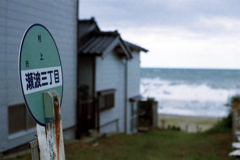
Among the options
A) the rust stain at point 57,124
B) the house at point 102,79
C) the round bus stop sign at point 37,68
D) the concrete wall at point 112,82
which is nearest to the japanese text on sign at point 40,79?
the round bus stop sign at point 37,68

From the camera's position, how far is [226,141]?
8.73 metres

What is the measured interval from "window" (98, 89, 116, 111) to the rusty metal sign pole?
8.55 meters

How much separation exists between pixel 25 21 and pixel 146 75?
4679cm

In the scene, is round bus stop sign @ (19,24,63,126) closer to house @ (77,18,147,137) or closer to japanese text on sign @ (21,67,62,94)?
japanese text on sign @ (21,67,62,94)

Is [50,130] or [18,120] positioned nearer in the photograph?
[50,130]

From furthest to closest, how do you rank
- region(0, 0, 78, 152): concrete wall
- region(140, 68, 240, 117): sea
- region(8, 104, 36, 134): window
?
region(140, 68, 240, 117): sea < region(8, 104, 36, 134): window < region(0, 0, 78, 152): concrete wall

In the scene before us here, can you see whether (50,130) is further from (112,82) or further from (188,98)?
(188,98)

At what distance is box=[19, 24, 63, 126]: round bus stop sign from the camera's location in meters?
1.02

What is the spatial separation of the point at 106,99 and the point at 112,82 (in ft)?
3.87

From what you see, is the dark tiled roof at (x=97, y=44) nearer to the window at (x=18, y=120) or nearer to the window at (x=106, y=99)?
the window at (x=106, y=99)

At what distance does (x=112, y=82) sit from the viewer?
36.9ft

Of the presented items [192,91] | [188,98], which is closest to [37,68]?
[188,98]

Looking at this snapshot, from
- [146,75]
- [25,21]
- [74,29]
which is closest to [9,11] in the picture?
[25,21]

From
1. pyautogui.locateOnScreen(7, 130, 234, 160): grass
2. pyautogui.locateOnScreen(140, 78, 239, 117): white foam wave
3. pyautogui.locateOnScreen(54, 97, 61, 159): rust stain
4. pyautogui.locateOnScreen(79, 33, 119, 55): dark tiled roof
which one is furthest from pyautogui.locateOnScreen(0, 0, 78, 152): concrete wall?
pyautogui.locateOnScreen(140, 78, 239, 117): white foam wave
